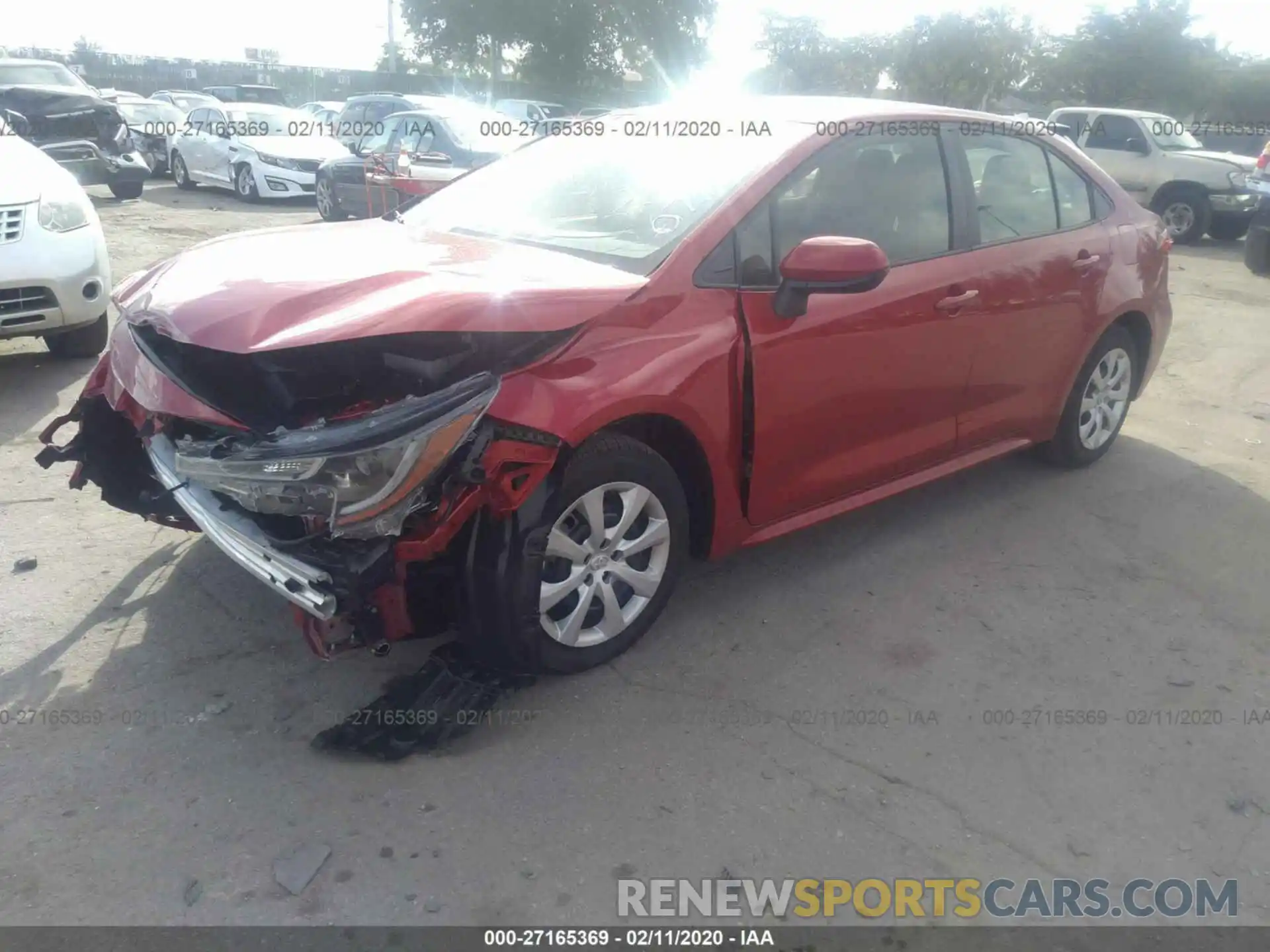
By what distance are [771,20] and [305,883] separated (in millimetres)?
42245

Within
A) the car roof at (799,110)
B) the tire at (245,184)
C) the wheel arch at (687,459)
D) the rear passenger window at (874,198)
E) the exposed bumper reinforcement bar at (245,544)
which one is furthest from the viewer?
the tire at (245,184)

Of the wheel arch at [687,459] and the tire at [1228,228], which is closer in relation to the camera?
the wheel arch at [687,459]

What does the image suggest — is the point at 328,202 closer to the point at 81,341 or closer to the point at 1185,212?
the point at 81,341

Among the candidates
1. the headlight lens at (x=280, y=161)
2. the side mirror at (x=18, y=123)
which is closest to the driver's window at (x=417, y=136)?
the headlight lens at (x=280, y=161)

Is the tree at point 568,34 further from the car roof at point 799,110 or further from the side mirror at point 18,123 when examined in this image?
the car roof at point 799,110

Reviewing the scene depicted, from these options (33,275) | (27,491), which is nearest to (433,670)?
(27,491)

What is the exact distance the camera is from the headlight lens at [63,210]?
5656 millimetres

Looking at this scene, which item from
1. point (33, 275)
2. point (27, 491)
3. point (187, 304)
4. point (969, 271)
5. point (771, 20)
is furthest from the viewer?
point (771, 20)

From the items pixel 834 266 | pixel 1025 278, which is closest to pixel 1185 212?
pixel 1025 278

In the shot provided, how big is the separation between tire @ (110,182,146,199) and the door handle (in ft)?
45.6

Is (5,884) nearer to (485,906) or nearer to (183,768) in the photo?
(183,768)

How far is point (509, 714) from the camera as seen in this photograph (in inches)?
121

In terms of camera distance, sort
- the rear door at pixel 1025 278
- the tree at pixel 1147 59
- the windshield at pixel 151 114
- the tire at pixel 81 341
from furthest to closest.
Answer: the tree at pixel 1147 59, the windshield at pixel 151 114, the tire at pixel 81 341, the rear door at pixel 1025 278

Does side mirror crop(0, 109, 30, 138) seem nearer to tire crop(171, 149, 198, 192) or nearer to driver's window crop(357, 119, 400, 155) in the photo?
driver's window crop(357, 119, 400, 155)
